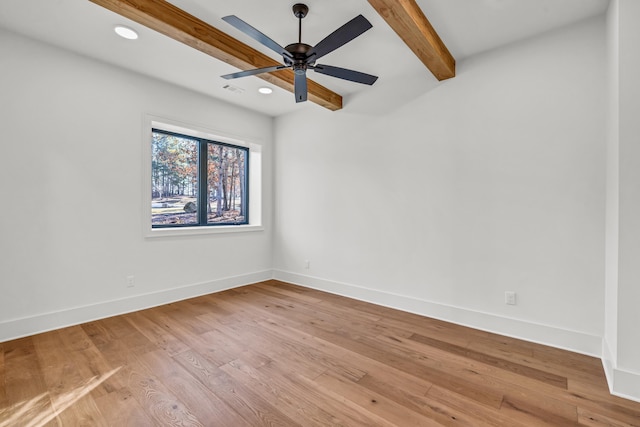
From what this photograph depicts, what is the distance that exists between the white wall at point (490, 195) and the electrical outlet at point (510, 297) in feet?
0.13

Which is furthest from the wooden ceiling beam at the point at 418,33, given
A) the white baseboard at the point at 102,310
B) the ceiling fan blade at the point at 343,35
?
the white baseboard at the point at 102,310

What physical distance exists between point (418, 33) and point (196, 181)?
3.32 meters

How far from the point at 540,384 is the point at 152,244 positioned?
388cm

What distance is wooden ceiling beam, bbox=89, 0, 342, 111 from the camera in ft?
6.69

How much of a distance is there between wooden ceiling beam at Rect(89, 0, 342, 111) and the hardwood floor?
2.53m

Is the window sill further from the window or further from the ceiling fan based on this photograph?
the ceiling fan

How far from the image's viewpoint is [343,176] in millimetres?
3932

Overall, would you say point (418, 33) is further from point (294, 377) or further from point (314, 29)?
point (294, 377)

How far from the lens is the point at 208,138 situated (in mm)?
4180

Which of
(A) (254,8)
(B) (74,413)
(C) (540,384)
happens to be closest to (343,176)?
(A) (254,8)

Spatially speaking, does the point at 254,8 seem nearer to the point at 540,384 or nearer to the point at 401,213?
the point at 401,213

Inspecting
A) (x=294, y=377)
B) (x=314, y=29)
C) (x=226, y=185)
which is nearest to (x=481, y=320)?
(x=294, y=377)

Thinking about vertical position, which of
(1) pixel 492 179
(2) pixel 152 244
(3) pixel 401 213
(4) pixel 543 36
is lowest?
(2) pixel 152 244

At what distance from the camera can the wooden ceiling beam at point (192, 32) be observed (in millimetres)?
2039
